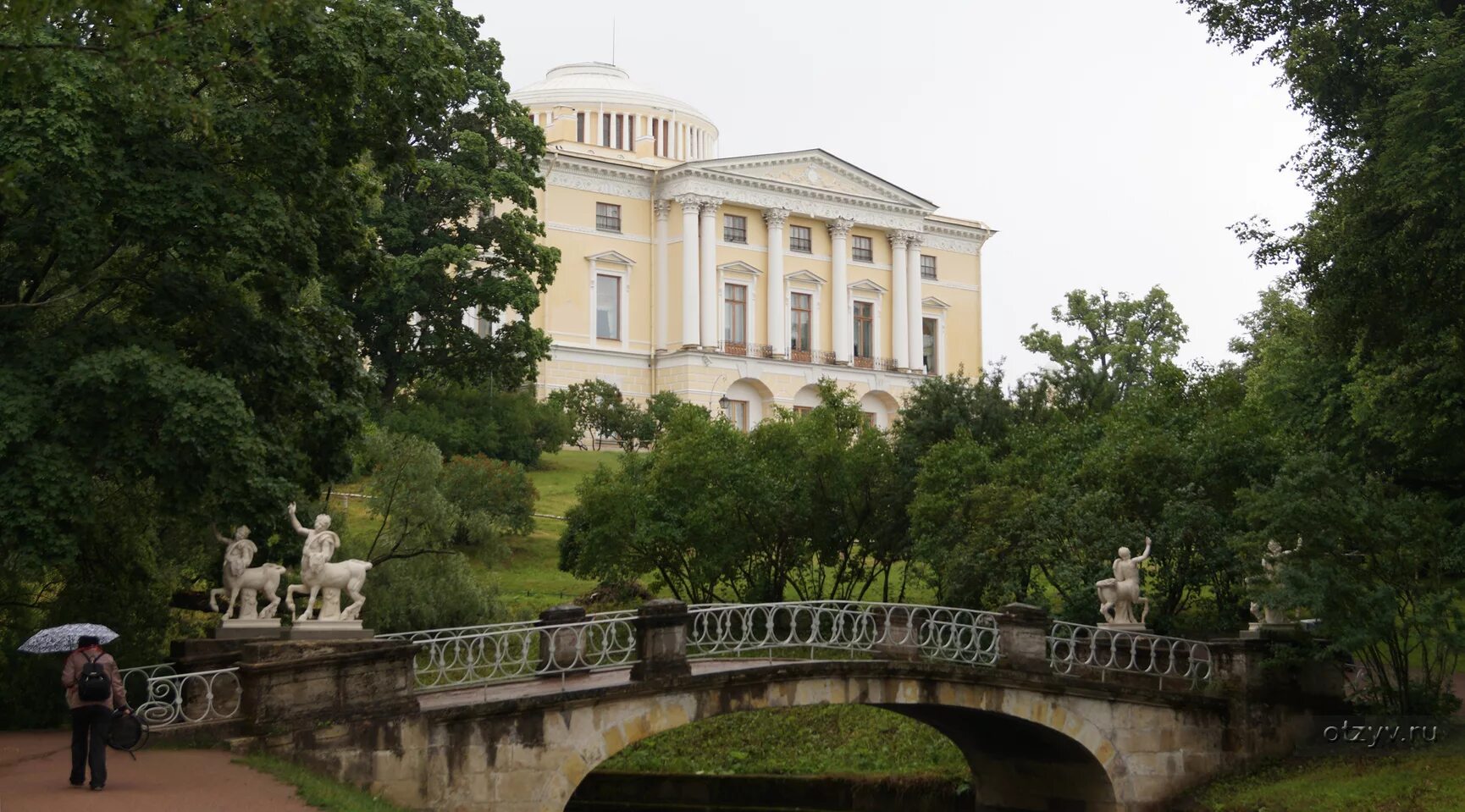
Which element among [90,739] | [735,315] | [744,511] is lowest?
[90,739]

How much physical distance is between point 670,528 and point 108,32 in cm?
2101

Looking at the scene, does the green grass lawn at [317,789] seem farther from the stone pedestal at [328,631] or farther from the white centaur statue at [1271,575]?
the white centaur statue at [1271,575]

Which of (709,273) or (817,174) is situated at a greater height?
(817,174)

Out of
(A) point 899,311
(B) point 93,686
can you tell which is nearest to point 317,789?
(B) point 93,686

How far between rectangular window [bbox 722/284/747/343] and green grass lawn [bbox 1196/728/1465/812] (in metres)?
46.6

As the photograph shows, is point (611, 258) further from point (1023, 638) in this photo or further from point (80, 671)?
point (80, 671)

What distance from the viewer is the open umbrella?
1697 cm

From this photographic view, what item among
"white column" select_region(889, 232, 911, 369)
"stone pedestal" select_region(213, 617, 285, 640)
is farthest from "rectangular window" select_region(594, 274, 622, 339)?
"stone pedestal" select_region(213, 617, 285, 640)

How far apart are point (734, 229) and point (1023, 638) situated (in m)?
48.0

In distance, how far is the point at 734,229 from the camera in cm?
7206

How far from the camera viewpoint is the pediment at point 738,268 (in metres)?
71.4

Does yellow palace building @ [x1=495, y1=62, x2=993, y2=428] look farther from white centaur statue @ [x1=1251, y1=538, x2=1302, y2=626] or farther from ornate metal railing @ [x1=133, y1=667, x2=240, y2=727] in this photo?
ornate metal railing @ [x1=133, y1=667, x2=240, y2=727]

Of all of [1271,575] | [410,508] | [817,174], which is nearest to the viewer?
[1271,575]

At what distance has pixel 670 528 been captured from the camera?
35.0 metres
